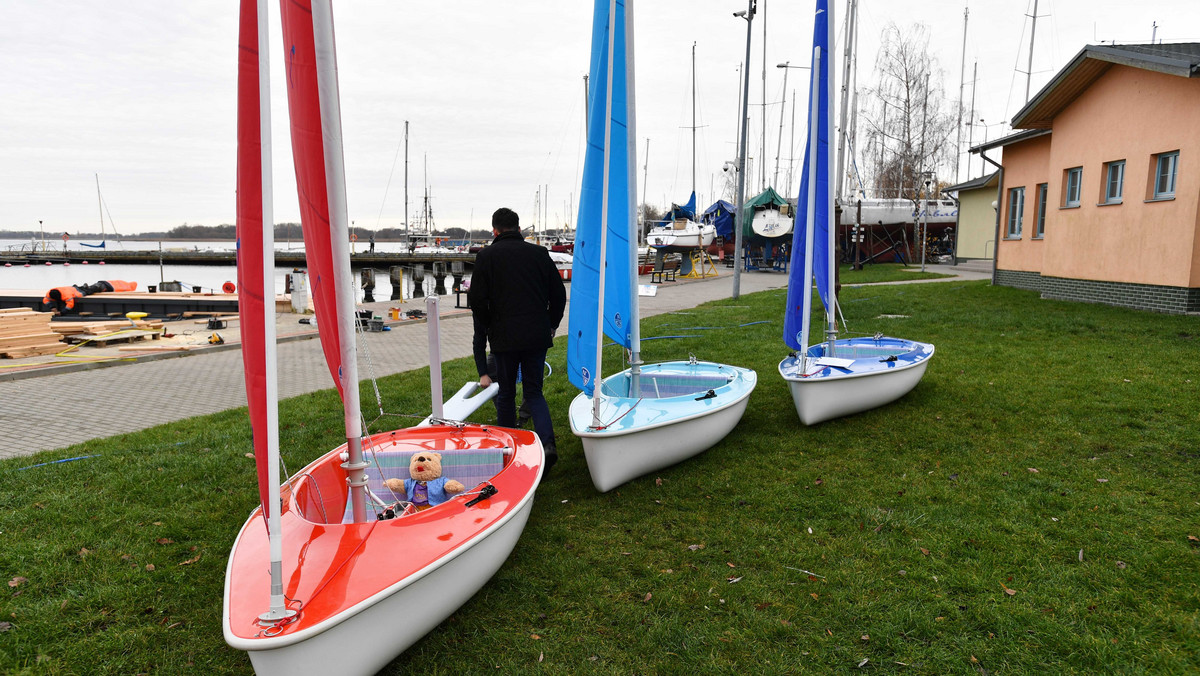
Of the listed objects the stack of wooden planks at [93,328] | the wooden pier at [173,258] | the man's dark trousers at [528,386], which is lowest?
the stack of wooden planks at [93,328]

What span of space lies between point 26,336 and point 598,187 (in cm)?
1218

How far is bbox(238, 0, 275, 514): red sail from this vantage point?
2.35 metres

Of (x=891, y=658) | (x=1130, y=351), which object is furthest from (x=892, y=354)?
(x=891, y=658)

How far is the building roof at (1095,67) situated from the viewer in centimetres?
1066

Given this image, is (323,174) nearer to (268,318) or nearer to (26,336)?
(268,318)

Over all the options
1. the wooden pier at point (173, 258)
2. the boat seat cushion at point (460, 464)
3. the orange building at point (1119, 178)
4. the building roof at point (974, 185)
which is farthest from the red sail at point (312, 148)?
the wooden pier at point (173, 258)

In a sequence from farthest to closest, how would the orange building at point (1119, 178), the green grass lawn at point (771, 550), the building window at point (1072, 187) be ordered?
1. the building window at point (1072, 187)
2. the orange building at point (1119, 178)
3. the green grass lawn at point (771, 550)

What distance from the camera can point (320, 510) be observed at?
3734 mm

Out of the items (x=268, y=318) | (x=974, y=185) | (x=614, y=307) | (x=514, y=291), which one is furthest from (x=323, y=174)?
(x=974, y=185)

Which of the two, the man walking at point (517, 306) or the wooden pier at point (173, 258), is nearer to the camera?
the man walking at point (517, 306)

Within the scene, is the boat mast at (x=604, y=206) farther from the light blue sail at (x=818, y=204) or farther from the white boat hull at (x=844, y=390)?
the light blue sail at (x=818, y=204)

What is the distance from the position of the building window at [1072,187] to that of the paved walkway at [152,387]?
540 inches

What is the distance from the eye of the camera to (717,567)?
159 inches

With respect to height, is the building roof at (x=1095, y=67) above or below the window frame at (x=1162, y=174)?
above
